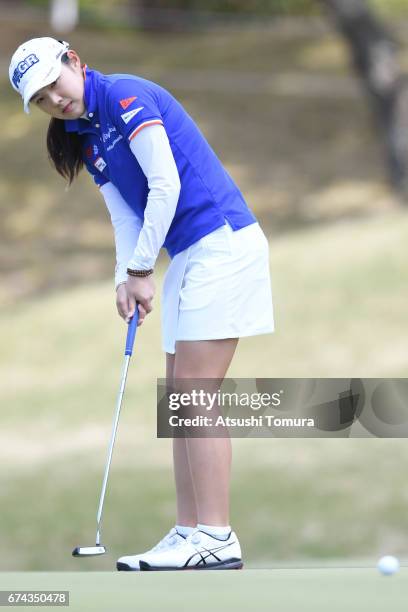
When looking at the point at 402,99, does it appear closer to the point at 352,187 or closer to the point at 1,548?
the point at 352,187

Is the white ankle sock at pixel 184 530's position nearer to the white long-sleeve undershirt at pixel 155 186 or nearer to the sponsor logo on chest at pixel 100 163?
the white long-sleeve undershirt at pixel 155 186

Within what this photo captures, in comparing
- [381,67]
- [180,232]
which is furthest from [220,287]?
[381,67]

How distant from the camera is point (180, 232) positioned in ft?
11.6

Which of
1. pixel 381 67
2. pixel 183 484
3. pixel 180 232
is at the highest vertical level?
pixel 381 67

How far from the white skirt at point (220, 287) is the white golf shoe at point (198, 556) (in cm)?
55

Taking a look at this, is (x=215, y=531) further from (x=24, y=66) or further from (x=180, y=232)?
(x=24, y=66)

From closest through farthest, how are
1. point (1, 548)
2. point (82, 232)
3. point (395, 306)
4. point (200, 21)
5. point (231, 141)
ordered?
point (1, 548) → point (395, 306) → point (82, 232) → point (231, 141) → point (200, 21)

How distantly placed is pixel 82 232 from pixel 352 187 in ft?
13.1

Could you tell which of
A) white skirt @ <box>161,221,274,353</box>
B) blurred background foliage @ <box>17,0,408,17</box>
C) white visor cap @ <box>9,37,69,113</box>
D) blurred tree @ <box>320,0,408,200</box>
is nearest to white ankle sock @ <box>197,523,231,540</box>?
white skirt @ <box>161,221,274,353</box>

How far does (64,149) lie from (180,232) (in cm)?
45

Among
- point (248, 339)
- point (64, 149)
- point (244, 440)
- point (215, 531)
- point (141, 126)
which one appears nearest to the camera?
point (141, 126)

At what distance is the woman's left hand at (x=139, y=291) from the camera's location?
3.54 meters

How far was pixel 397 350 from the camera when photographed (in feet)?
38.0

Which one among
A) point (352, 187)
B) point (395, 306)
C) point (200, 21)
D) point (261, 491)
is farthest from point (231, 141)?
point (261, 491)
